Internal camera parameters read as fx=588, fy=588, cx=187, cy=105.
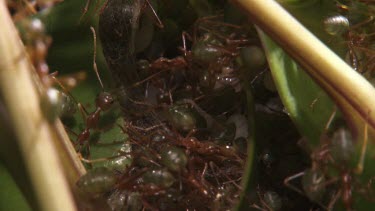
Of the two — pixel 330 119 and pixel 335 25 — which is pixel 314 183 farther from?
pixel 335 25

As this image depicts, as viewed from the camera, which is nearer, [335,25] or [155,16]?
[335,25]

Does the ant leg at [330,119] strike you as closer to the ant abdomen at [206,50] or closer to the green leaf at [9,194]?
the ant abdomen at [206,50]

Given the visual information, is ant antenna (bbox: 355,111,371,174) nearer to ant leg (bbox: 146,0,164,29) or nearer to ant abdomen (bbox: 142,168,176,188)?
ant abdomen (bbox: 142,168,176,188)

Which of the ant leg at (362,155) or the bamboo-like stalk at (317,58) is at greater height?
the bamboo-like stalk at (317,58)

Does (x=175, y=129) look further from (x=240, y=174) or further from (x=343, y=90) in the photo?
(x=343, y=90)

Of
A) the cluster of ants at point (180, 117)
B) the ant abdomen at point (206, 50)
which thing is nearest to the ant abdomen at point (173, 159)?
the cluster of ants at point (180, 117)

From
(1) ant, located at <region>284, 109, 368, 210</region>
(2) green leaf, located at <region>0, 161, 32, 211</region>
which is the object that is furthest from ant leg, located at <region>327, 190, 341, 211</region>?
(2) green leaf, located at <region>0, 161, 32, 211</region>

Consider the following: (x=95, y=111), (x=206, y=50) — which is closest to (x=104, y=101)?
(x=95, y=111)
